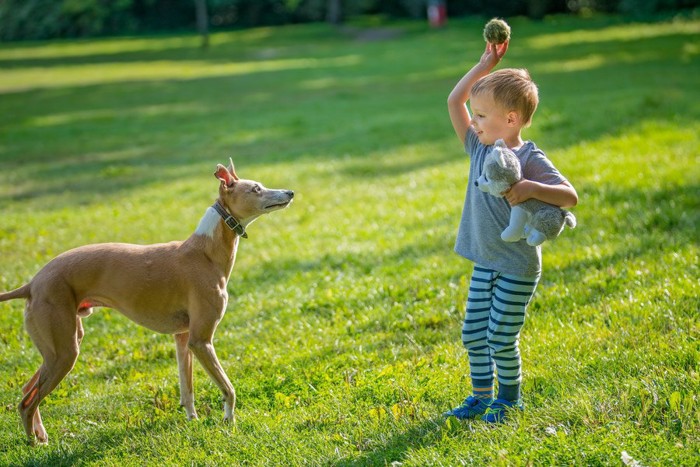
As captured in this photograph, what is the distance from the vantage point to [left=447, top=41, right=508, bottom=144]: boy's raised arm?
15.0 feet

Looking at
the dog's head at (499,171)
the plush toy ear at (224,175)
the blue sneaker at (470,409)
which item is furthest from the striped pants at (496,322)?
the plush toy ear at (224,175)

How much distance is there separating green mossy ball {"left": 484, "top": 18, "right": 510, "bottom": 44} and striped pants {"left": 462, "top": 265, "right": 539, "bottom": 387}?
129cm

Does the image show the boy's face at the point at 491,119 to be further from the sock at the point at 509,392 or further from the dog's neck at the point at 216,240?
the dog's neck at the point at 216,240

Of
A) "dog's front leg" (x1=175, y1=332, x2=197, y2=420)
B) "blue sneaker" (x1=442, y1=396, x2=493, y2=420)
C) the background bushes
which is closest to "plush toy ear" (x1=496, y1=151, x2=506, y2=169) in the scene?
"blue sneaker" (x1=442, y1=396, x2=493, y2=420)

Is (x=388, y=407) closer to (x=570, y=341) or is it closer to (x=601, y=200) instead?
(x=570, y=341)

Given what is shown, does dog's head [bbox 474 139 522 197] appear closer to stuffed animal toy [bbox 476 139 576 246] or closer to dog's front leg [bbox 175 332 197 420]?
stuffed animal toy [bbox 476 139 576 246]

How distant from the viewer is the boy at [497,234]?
13.9ft

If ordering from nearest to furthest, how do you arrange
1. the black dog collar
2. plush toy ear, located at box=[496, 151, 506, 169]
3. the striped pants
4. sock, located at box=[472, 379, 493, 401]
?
plush toy ear, located at box=[496, 151, 506, 169], the striped pants, sock, located at box=[472, 379, 493, 401], the black dog collar

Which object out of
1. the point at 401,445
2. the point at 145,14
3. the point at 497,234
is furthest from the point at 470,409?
the point at 145,14

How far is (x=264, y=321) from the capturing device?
6754 mm

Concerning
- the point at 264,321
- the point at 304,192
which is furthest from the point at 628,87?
the point at 264,321

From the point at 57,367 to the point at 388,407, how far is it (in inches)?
76.8

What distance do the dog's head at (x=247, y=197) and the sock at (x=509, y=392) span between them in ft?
5.48

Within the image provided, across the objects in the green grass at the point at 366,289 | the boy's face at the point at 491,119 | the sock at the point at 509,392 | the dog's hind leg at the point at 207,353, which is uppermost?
the boy's face at the point at 491,119
